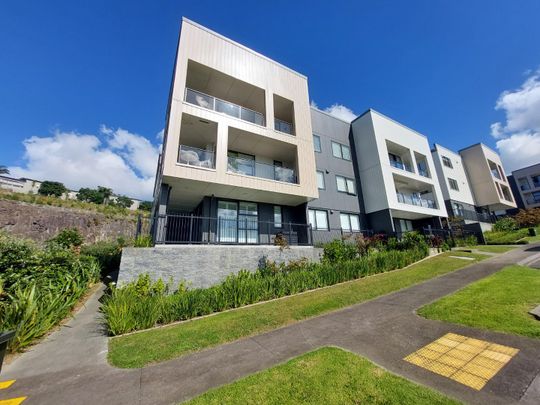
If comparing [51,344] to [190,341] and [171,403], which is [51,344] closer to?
[190,341]

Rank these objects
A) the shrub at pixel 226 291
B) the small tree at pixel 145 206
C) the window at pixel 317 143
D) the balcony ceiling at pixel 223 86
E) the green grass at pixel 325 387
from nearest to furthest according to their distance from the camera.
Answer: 1. the green grass at pixel 325 387
2. the shrub at pixel 226 291
3. the balcony ceiling at pixel 223 86
4. the window at pixel 317 143
5. the small tree at pixel 145 206

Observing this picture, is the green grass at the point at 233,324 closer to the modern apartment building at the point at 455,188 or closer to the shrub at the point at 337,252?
the shrub at the point at 337,252

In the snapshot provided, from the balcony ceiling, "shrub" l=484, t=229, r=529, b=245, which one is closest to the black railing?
the balcony ceiling

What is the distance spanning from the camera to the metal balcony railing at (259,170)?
1390cm

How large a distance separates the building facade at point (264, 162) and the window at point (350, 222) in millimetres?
127

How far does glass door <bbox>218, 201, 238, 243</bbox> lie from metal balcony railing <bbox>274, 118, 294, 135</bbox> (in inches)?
253

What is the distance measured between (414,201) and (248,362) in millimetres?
22882

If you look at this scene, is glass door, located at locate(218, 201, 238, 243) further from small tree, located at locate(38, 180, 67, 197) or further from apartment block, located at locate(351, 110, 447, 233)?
small tree, located at locate(38, 180, 67, 197)

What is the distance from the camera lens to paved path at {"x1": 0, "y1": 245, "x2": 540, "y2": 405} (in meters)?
3.49

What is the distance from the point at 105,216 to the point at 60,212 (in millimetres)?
4717

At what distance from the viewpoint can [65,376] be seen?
459cm

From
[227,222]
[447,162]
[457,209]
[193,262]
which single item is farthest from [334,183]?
[447,162]

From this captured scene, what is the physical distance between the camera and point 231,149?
1623 cm

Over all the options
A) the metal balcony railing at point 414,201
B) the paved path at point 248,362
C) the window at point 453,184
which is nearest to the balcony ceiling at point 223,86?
the paved path at point 248,362
